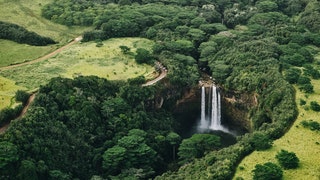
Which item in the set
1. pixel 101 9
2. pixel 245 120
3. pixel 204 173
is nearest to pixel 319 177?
pixel 204 173

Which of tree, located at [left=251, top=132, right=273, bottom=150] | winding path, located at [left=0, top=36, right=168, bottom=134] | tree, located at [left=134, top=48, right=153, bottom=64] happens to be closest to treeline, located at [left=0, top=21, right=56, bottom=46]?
winding path, located at [left=0, top=36, right=168, bottom=134]

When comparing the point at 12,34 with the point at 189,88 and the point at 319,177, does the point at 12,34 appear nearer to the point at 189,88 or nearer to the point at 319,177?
the point at 189,88

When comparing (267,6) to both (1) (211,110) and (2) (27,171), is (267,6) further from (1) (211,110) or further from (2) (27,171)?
(2) (27,171)

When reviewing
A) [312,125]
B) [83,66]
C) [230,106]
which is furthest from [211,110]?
[83,66]

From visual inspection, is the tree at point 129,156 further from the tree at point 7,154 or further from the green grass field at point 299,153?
the green grass field at point 299,153

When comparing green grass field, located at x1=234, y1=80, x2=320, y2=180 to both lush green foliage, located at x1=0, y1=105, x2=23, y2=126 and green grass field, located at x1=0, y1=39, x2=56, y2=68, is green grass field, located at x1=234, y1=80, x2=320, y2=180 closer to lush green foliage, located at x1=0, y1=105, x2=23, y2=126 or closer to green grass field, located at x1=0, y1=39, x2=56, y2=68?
lush green foliage, located at x1=0, y1=105, x2=23, y2=126
